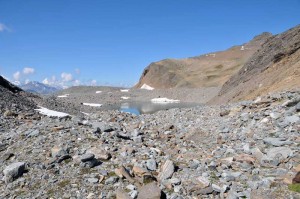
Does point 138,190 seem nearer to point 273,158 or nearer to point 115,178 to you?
point 115,178

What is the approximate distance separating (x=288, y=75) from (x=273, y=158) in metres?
24.9

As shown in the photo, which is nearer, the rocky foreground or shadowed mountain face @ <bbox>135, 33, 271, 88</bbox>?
the rocky foreground

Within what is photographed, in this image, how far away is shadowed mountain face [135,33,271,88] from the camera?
13418 centimetres

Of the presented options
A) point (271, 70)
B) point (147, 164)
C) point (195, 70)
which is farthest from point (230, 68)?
point (147, 164)

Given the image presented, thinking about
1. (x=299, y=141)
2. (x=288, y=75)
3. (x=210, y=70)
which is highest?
(x=210, y=70)

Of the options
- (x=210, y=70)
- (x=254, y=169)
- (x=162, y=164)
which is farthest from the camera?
(x=210, y=70)

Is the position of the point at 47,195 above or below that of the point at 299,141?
below

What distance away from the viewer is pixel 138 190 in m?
10.6

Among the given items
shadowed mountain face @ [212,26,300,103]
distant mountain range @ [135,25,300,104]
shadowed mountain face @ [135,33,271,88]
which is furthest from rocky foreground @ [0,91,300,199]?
shadowed mountain face @ [135,33,271,88]

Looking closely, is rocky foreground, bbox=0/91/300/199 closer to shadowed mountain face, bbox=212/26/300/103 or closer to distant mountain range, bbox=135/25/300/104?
shadowed mountain face, bbox=212/26/300/103

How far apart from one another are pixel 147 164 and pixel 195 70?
5639 inches

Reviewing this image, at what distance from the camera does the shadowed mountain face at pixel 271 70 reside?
116 feet

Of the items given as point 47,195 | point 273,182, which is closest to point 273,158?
point 273,182

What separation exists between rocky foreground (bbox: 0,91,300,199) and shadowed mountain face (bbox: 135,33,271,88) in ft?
355
